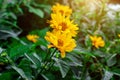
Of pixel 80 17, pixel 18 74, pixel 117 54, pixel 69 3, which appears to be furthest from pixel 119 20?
pixel 18 74

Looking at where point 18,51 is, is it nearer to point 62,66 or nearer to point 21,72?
point 21,72

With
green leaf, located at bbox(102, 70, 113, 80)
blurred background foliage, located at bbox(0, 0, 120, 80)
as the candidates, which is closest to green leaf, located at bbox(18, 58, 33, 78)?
blurred background foliage, located at bbox(0, 0, 120, 80)

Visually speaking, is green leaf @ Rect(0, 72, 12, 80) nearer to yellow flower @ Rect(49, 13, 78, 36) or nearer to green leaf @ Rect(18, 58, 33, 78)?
green leaf @ Rect(18, 58, 33, 78)

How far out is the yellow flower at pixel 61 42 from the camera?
1.63 m

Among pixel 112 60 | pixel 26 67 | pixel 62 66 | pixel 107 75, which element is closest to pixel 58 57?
pixel 62 66

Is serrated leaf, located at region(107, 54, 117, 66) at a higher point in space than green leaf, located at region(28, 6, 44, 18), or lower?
higher

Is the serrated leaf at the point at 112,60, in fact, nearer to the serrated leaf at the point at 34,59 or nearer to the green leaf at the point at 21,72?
the serrated leaf at the point at 34,59

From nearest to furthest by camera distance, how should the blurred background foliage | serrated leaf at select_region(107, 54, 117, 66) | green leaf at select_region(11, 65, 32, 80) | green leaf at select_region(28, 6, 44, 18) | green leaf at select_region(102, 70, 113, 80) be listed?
1. green leaf at select_region(11, 65, 32, 80)
2. the blurred background foliage
3. green leaf at select_region(102, 70, 113, 80)
4. serrated leaf at select_region(107, 54, 117, 66)
5. green leaf at select_region(28, 6, 44, 18)

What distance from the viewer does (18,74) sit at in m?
1.73

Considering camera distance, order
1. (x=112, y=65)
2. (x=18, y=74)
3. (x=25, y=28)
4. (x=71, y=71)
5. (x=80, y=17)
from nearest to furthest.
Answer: (x=18, y=74) → (x=71, y=71) → (x=112, y=65) → (x=80, y=17) → (x=25, y=28)

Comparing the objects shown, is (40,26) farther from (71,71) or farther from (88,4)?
(71,71)

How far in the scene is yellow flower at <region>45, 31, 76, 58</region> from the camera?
1632mm

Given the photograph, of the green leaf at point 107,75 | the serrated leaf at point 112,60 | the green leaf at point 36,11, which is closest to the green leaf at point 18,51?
the green leaf at point 107,75

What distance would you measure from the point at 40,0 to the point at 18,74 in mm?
Result: 2357
